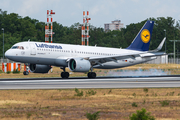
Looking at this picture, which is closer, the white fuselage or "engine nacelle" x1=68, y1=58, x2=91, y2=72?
the white fuselage

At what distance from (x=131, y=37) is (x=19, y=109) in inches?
5072

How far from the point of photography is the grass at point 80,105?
1371cm

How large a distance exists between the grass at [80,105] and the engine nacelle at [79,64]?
47.5ft

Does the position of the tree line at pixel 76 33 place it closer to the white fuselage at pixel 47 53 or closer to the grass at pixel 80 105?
the white fuselage at pixel 47 53

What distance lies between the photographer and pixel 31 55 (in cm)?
3634

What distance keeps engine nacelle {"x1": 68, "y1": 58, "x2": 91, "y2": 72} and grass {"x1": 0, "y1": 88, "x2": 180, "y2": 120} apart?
14.5 metres

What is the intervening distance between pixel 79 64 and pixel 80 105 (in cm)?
2019

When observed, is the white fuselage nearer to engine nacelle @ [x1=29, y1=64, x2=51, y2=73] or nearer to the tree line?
engine nacelle @ [x1=29, y1=64, x2=51, y2=73]

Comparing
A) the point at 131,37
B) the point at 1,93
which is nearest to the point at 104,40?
the point at 131,37

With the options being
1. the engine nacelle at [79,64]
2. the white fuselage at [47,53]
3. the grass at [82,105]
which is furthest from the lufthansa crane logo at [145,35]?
the grass at [82,105]

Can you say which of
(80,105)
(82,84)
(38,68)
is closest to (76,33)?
(38,68)

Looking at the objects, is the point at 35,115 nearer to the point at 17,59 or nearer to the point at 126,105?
the point at 126,105

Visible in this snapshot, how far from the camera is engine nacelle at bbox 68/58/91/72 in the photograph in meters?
36.6

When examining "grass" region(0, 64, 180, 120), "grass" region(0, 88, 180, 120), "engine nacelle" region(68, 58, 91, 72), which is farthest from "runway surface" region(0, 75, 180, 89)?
"grass" region(0, 88, 180, 120)
